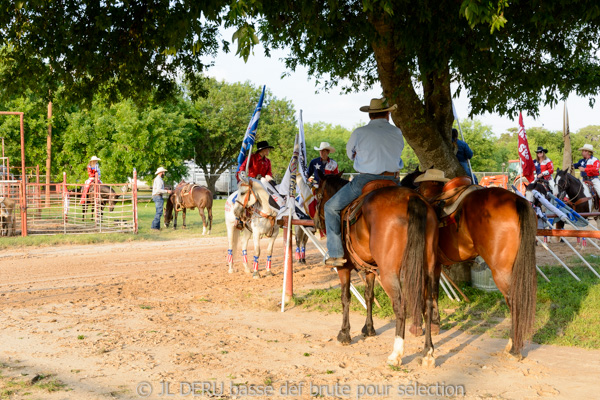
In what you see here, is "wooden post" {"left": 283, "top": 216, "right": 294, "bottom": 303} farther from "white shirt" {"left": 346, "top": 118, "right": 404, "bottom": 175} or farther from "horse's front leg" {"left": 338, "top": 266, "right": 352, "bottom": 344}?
"white shirt" {"left": 346, "top": 118, "right": 404, "bottom": 175}

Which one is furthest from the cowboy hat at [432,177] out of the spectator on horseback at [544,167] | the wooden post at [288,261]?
the spectator on horseback at [544,167]

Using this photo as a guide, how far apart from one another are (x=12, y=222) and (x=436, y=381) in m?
17.0

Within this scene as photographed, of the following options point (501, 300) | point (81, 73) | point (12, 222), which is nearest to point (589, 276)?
point (501, 300)

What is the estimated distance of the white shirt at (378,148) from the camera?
6.56 metres

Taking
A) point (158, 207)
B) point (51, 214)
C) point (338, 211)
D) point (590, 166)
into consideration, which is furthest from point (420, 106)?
point (51, 214)

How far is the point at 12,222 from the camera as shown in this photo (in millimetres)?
18078

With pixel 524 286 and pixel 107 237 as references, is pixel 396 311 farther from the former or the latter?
pixel 107 237

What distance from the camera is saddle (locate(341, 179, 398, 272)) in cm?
627

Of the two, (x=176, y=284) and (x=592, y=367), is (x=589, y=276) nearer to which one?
(x=592, y=367)

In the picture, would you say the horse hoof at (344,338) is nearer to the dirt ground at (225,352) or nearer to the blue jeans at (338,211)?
the dirt ground at (225,352)

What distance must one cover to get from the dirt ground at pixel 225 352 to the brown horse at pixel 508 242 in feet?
1.79

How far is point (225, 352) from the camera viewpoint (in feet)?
20.0

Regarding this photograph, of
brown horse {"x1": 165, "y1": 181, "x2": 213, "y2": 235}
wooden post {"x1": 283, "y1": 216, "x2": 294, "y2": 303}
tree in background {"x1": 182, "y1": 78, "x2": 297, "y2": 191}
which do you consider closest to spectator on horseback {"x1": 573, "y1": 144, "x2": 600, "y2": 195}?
wooden post {"x1": 283, "y1": 216, "x2": 294, "y2": 303}

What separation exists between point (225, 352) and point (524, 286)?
334 centimetres
